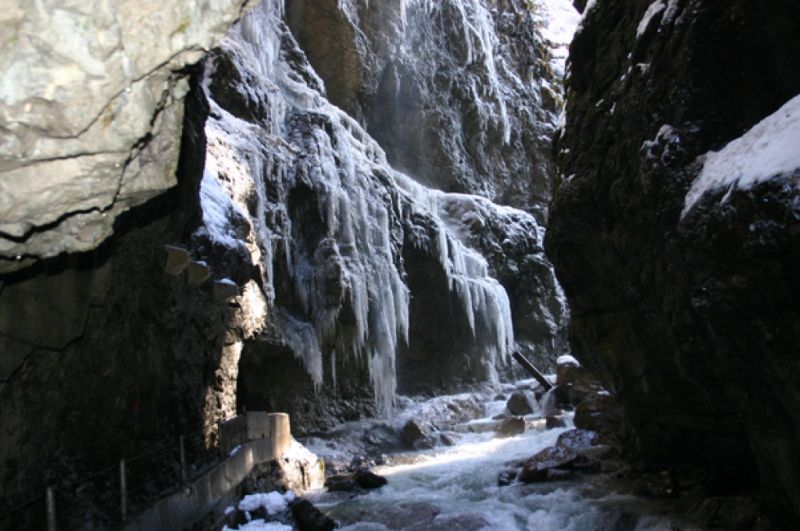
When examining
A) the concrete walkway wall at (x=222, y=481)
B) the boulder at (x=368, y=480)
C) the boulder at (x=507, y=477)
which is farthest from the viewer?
the boulder at (x=368, y=480)

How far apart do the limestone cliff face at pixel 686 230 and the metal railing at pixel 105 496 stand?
6263 mm

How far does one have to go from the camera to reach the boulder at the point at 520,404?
21625 mm

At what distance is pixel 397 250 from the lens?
21.4 m

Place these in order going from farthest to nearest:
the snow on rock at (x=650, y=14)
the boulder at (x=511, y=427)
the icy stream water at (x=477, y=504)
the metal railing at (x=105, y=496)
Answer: the boulder at (x=511, y=427), the icy stream water at (x=477, y=504), the snow on rock at (x=650, y=14), the metal railing at (x=105, y=496)

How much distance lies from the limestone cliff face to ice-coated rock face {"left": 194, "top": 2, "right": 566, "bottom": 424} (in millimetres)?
6412

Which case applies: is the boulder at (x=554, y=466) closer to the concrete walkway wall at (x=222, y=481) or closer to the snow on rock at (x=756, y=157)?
the concrete walkway wall at (x=222, y=481)

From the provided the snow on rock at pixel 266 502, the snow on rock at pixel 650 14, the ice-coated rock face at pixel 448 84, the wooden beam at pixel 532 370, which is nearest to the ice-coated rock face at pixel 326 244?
the wooden beam at pixel 532 370

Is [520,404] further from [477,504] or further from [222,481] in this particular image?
[222,481]

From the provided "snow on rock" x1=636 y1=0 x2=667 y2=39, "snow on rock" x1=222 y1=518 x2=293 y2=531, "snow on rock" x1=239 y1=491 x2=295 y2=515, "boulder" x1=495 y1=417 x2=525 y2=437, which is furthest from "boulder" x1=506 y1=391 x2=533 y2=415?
"snow on rock" x1=636 y1=0 x2=667 y2=39

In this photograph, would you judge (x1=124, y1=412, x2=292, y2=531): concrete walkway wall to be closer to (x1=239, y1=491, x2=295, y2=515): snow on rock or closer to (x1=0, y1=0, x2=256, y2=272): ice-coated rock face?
(x1=239, y1=491, x2=295, y2=515): snow on rock

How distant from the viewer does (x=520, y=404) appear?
21828mm

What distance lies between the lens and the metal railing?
203 inches

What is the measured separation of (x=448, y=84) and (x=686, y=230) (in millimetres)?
26831

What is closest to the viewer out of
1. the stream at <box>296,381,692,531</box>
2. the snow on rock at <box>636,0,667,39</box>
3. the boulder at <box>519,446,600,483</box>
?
the snow on rock at <box>636,0,667,39</box>
